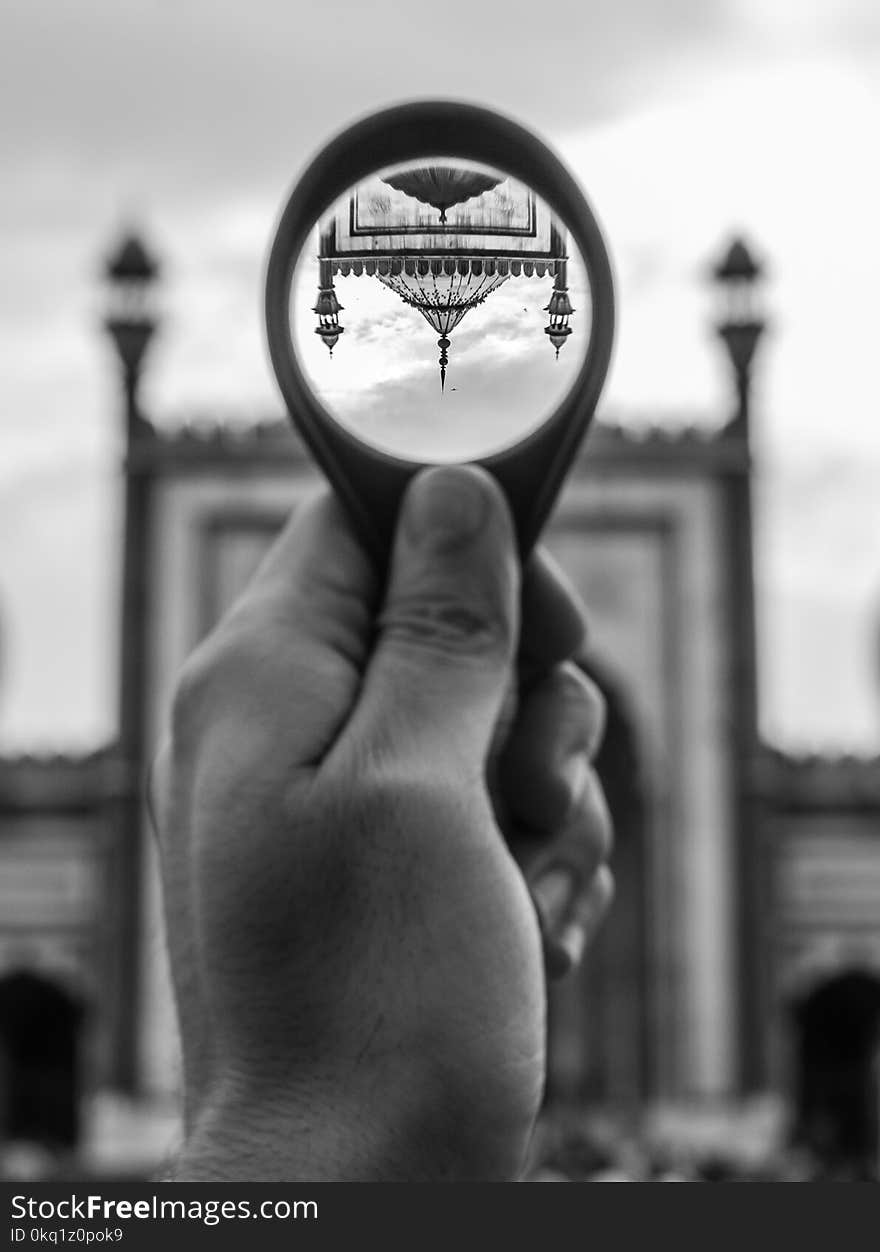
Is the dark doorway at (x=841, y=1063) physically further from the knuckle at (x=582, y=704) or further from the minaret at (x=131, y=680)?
the knuckle at (x=582, y=704)

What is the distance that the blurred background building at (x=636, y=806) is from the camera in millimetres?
12219

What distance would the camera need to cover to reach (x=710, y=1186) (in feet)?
5.57

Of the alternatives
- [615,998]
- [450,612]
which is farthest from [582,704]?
[615,998]

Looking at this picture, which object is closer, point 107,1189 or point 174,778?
point 174,778

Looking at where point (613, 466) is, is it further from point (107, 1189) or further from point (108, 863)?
point (107, 1189)

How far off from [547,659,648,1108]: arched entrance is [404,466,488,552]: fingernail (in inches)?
424

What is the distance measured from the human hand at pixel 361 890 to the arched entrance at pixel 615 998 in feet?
35.4

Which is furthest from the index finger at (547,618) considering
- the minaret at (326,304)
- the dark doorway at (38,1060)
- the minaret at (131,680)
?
the dark doorway at (38,1060)

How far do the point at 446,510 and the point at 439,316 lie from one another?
0.18 metres

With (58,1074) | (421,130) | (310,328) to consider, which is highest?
(421,130)

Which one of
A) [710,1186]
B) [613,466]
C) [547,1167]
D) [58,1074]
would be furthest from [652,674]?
[710,1186]

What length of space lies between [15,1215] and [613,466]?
37.3 ft

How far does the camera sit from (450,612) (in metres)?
1.40

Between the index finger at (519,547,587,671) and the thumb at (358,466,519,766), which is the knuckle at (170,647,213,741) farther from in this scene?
the index finger at (519,547,587,671)
